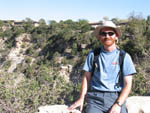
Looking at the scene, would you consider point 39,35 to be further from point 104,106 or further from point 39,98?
point 104,106

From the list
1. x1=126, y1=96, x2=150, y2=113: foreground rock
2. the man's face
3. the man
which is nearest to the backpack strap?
the man

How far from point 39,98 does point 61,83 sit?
0.98 meters

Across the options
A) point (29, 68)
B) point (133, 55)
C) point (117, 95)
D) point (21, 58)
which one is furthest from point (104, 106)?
point (21, 58)

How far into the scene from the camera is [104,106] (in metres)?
1.46

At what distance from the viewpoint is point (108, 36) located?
1.47m

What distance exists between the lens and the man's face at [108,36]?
1.47m

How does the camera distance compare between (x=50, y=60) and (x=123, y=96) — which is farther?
(x=50, y=60)

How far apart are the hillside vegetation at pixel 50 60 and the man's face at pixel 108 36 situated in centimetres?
218

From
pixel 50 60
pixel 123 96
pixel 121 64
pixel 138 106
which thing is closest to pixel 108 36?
pixel 121 64

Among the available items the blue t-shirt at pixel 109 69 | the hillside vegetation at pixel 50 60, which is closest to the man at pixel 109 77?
the blue t-shirt at pixel 109 69

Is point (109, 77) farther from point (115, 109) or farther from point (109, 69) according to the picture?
point (115, 109)

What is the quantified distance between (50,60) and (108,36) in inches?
671

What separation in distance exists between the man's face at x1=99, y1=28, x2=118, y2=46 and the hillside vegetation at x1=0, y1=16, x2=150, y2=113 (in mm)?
2179

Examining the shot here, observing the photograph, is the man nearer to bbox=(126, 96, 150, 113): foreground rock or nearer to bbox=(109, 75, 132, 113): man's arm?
bbox=(109, 75, 132, 113): man's arm
